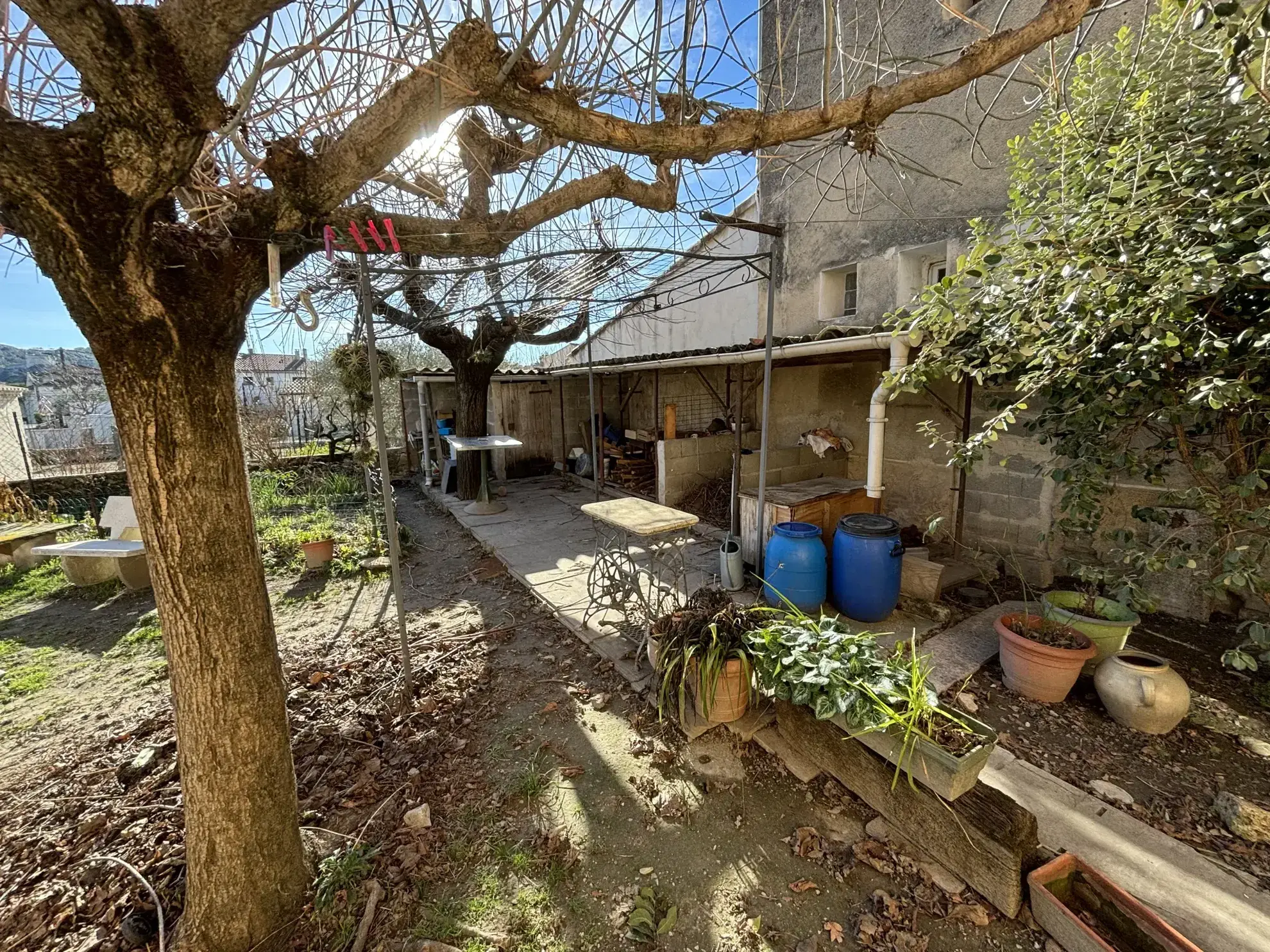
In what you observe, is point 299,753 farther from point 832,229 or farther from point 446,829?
point 832,229

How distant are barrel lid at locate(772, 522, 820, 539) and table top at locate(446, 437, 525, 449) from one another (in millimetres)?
4570

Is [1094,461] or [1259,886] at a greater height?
[1094,461]

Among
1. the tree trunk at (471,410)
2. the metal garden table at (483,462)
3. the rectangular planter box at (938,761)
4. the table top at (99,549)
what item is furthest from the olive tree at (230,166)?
the tree trunk at (471,410)

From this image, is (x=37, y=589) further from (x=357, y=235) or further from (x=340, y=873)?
(x=357, y=235)

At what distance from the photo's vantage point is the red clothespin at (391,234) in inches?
82.5

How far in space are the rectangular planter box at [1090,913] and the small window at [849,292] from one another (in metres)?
5.89

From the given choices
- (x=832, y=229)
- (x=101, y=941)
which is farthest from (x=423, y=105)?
(x=832, y=229)

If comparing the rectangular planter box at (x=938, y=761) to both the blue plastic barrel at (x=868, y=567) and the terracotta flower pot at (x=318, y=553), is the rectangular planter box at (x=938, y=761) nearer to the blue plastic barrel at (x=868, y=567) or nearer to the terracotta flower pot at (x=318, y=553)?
the blue plastic barrel at (x=868, y=567)

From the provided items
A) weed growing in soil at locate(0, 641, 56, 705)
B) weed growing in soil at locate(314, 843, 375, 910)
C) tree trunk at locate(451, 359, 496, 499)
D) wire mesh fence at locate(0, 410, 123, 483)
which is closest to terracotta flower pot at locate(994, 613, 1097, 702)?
weed growing in soil at locate(314, 843, 375, 910)

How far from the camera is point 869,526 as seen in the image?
3926 millimetres

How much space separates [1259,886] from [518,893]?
120 inches

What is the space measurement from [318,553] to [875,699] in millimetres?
6162

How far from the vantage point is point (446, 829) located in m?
2.27

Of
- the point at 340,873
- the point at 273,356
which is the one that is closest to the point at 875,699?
the point at 340,873
